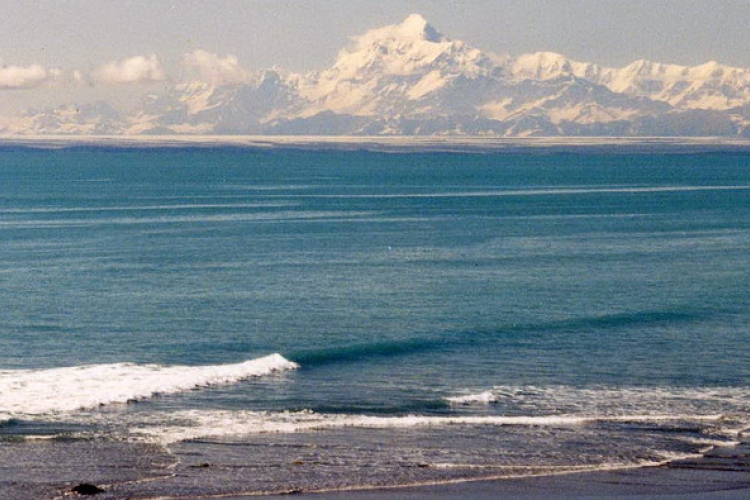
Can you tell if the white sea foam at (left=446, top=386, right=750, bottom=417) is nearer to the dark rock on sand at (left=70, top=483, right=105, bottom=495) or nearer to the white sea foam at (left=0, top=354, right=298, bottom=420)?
the white sea foam at (left=0, top=354, right=298, bottom=420)

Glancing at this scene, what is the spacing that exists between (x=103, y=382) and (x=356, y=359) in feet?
37.5

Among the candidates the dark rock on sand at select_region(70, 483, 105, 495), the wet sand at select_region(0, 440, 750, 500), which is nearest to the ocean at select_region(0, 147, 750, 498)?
the wet sand at select_region(0, 440, 750, 500)

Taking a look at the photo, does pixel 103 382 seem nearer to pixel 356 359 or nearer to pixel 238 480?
pixel 356 359

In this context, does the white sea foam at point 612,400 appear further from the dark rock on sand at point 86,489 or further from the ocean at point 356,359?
the dark rock on sand at point 86,489

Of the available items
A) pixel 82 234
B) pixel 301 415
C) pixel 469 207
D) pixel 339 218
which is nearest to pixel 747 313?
pixel 301 415

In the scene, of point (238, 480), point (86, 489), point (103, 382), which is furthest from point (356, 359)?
point (86, 489)

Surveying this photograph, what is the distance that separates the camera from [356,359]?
2178 inches

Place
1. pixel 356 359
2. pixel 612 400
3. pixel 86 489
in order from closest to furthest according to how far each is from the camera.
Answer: pixel 86 489 < pixel 612 400 < pixel 356 359

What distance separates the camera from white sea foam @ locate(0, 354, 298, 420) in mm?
45844

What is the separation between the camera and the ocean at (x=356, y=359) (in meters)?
38.2

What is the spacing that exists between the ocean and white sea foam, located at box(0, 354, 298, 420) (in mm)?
160

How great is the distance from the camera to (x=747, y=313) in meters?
67.5

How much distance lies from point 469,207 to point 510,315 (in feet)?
338

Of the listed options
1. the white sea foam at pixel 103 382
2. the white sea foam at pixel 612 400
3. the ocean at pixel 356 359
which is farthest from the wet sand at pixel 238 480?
the white sea foam at pixel 103 382
